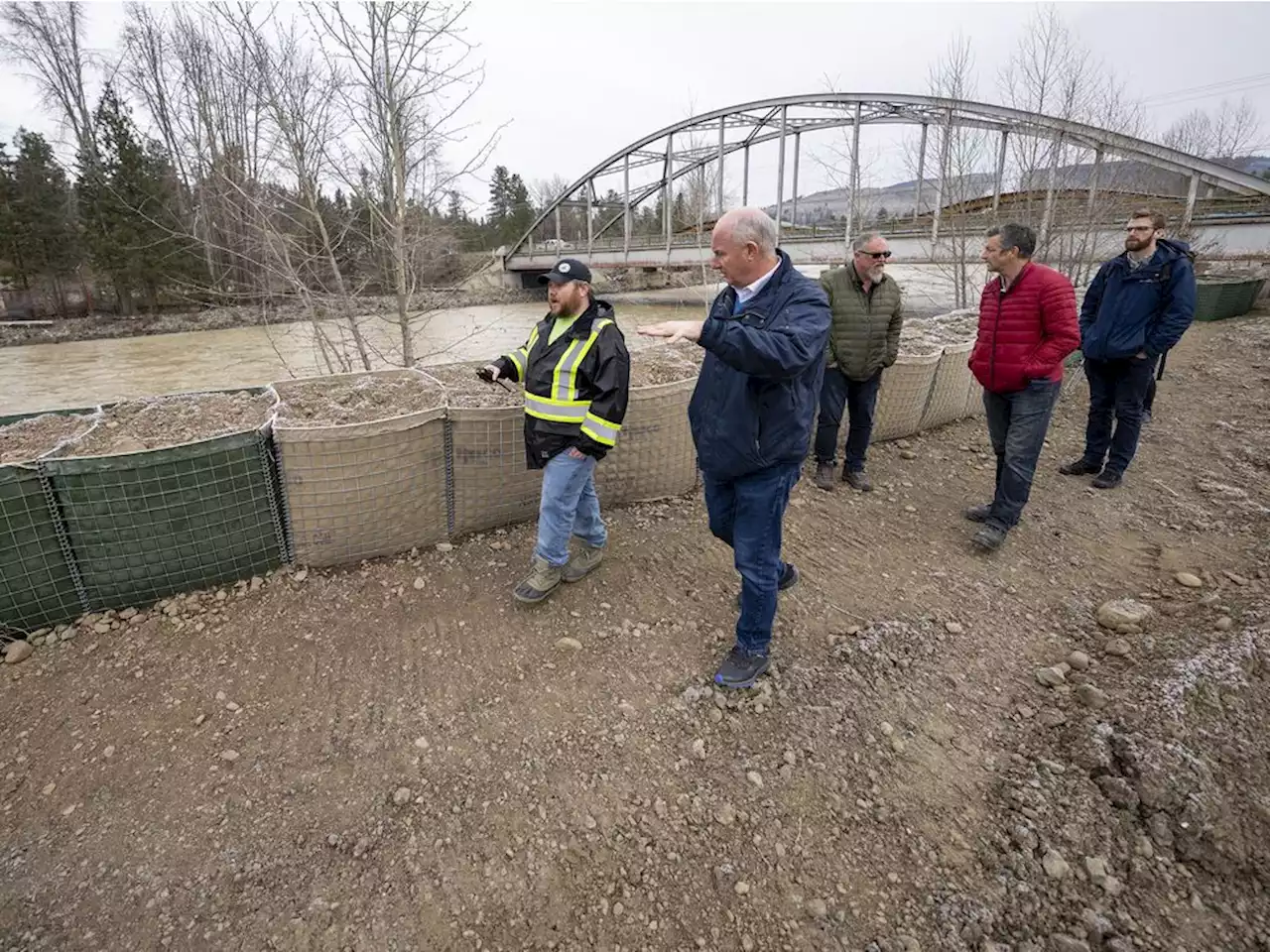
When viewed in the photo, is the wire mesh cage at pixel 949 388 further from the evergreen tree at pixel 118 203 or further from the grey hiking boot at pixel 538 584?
the evergreen tree at pixel 118 203

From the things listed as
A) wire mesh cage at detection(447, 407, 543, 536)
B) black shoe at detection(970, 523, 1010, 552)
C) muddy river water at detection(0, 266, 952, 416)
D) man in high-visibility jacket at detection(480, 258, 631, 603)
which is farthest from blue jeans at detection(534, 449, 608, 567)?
muddy river water at detection(0, 266, 952, 416)

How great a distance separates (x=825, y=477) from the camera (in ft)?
14.3

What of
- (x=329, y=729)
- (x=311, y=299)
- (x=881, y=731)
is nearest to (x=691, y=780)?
(x=881, y=731)

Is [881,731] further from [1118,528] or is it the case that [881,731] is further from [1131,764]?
[1118,528]

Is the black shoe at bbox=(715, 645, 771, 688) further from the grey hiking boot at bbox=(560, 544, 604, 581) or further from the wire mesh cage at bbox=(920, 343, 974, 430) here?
the wire mesh cage at bbox=(920, 343, 974, 430)

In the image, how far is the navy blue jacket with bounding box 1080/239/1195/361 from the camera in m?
Answer: 3.96


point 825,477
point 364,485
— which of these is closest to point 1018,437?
point 825,477

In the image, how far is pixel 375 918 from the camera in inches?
67.5

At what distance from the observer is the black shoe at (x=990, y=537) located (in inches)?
140

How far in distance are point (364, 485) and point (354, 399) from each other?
2.28 feet

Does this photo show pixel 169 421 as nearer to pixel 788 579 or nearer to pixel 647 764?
pixel 647 764

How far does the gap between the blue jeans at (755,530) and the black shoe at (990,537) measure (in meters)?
1.73

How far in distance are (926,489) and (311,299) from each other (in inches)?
191

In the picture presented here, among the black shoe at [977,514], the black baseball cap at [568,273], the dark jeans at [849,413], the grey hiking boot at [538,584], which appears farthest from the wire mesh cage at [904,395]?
the grey hiking boot at [538,584]
